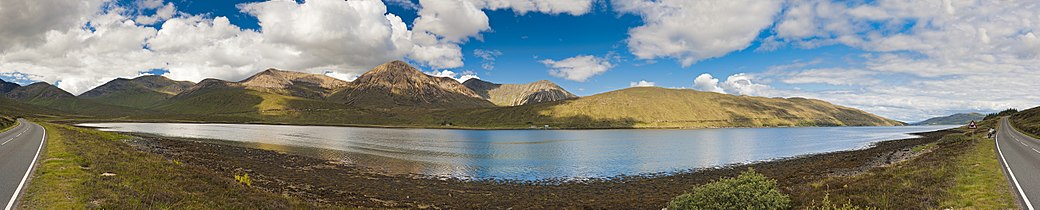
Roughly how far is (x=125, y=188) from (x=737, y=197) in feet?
83.1

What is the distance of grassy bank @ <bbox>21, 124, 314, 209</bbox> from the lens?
1639 cm

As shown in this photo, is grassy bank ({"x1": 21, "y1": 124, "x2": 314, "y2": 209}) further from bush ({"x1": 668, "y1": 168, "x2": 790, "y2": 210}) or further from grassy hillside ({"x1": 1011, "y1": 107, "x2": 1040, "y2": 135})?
grassy hillside ({"x1": 1011, "y1": 107, "x2": 1040, "y2": 135})

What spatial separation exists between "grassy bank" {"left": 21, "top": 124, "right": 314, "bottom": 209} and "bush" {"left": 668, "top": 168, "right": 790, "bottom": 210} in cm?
1878

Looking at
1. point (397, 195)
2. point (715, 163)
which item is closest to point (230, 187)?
point (397, 195)

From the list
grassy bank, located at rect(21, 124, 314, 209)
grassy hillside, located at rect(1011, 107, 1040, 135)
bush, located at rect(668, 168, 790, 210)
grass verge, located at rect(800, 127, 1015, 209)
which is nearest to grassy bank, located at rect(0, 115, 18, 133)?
grassy bank, located at rect(21, 124, 314, 209)

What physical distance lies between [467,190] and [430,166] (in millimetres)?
19778

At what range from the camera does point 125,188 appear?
1906cm

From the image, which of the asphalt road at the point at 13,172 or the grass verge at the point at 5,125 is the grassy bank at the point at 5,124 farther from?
the asphalt road at the point at 13,172

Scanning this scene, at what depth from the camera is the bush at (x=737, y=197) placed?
16.9m

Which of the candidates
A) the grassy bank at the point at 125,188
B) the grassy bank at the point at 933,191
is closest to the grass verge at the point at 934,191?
the grassy bank at the point at 933,191

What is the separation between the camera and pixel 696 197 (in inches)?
714

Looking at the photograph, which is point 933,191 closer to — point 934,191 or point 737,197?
point 934,191

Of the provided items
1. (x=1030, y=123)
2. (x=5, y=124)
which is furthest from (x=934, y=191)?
(x=5, y=124)

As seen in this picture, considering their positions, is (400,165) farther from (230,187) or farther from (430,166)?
(230,187)
